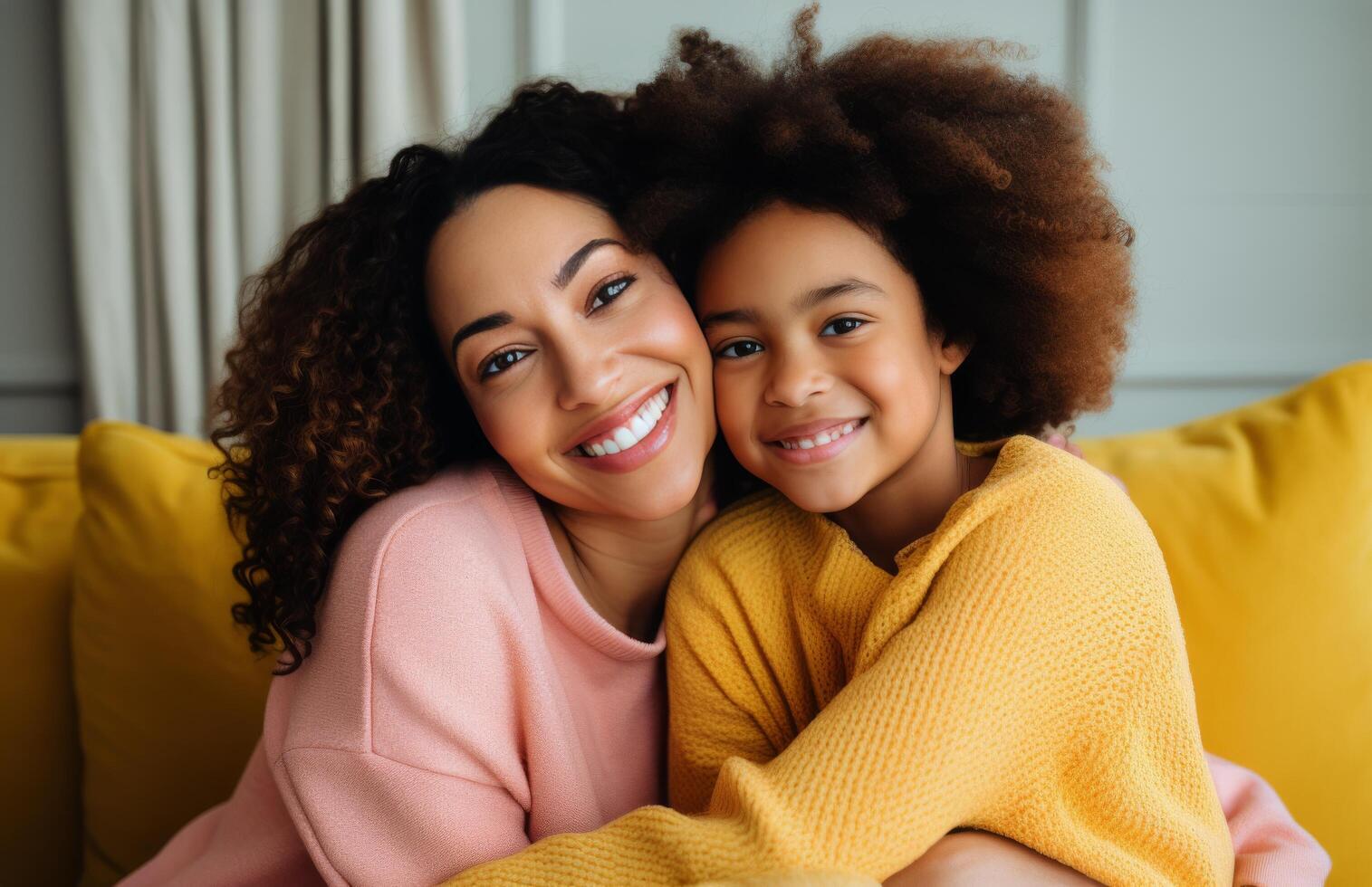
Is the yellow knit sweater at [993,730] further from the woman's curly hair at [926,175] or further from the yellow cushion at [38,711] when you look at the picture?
the yellow cushion at [38,711]

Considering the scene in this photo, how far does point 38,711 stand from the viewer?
169 centimetres

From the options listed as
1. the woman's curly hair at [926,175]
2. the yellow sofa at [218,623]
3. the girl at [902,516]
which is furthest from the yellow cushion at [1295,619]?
the woman's curly hair at [926,175]

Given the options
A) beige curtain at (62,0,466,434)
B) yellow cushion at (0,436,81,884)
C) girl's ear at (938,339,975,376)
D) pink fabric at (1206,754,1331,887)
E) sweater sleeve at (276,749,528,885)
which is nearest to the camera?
sweater sleeve at (276,749,528,885)

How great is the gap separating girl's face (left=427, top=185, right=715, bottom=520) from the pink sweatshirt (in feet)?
0.45

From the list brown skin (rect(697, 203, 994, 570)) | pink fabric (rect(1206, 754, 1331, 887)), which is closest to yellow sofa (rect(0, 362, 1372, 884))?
pink fabric (rect(1206, 754, 1331, 887))

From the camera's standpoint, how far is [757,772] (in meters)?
1.01

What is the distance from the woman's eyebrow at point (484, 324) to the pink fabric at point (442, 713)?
0.20 m

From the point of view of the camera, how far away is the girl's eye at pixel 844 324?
1269mm

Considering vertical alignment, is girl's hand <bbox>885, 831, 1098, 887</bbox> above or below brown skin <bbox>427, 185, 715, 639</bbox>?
below

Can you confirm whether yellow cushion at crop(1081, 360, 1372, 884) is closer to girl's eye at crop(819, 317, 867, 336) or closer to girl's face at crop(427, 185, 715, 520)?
girl's eye at crop(819, 317, 867, 336)

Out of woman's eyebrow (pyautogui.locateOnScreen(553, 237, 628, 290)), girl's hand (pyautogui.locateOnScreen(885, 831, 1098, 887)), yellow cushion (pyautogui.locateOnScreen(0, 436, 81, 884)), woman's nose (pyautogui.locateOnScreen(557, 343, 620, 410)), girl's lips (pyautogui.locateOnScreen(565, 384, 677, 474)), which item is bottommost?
yellow cushion (pyautogui.locateOnScreen(0, 436, 81, 884))

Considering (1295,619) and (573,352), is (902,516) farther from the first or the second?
(1295,619)

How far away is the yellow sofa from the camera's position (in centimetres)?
149

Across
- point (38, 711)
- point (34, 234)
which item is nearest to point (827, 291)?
point (38, 711)
